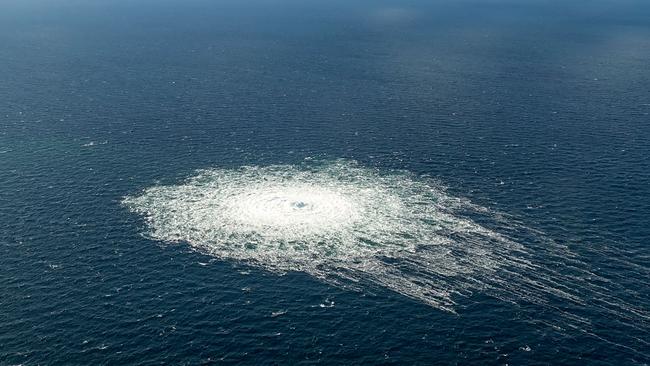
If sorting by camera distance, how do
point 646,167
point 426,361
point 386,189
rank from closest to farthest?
point 426,361 < point 386,189 < point 646,167

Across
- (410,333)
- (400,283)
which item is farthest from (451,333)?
(400,283)

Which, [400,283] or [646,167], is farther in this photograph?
[646,167]

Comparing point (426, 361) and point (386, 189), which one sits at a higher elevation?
point (386, 189)

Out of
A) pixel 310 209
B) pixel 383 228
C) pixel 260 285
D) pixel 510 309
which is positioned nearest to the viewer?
pixel 510 309

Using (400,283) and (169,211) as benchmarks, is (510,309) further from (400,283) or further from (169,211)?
(169,211)

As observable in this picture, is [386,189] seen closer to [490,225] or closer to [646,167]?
[490,225]

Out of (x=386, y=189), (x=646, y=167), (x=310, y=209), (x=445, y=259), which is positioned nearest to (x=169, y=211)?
(x=310, y=209)
